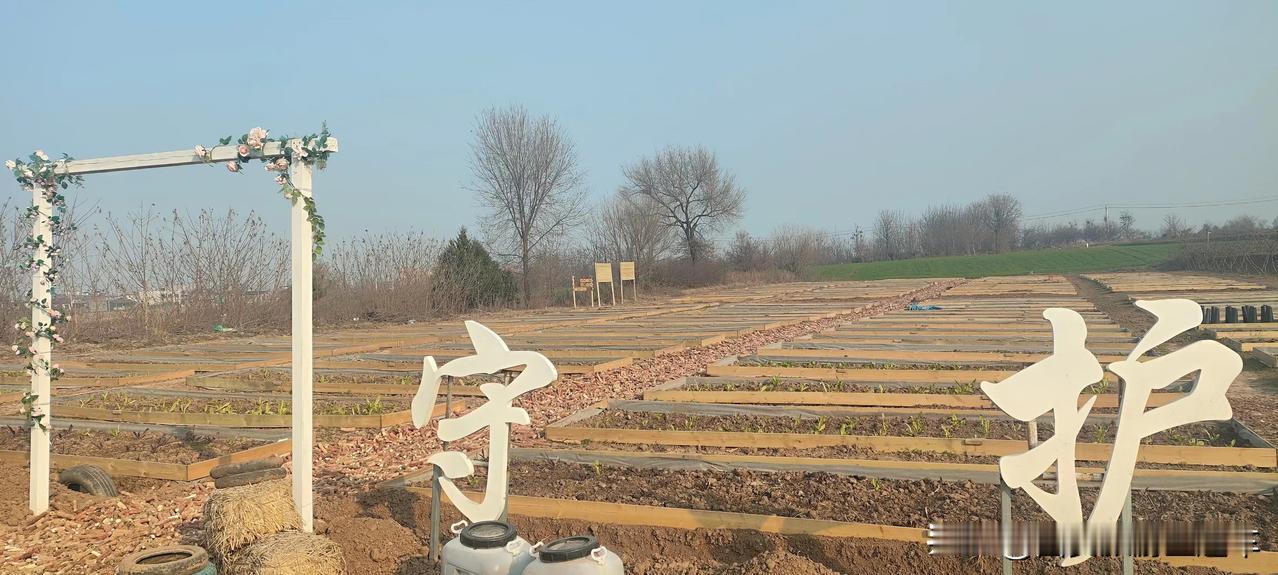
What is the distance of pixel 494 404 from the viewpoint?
3.41 metres

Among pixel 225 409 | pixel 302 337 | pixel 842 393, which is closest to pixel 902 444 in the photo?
pixel 842 393

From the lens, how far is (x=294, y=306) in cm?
388

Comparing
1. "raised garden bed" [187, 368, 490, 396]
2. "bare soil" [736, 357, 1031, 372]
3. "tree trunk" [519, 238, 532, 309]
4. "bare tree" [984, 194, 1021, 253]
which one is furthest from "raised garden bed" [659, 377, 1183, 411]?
"bare tree" [984, 194, 1021, 253]

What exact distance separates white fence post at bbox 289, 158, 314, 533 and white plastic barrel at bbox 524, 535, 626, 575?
1.78 metres

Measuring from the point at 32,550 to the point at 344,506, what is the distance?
148cm

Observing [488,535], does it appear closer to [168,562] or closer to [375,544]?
[375,544]

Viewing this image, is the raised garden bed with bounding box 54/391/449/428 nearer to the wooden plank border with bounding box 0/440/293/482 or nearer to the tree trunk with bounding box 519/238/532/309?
the wooden plank border with bounding box 0/440/293/482

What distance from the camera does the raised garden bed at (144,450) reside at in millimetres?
5117

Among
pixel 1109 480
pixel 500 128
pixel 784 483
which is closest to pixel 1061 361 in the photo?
pixel 1109 480

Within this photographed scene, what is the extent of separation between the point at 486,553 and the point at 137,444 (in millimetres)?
4608

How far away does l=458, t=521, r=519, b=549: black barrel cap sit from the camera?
9.41 ft

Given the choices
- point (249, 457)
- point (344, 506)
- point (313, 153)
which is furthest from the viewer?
point (249, 457)

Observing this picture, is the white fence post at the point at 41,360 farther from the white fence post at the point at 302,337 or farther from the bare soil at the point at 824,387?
the bare soil at the point at 824,387

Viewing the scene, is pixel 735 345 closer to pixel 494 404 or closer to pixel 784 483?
pixel 784 483
